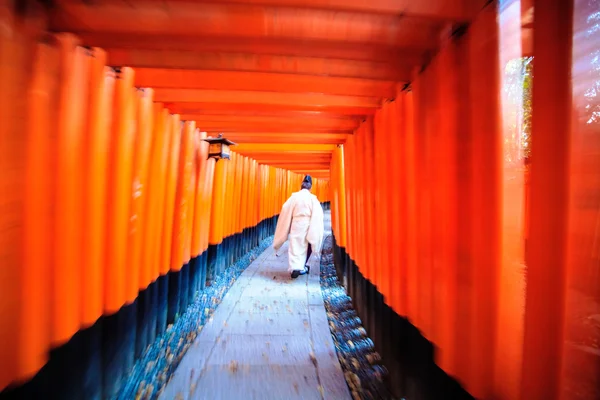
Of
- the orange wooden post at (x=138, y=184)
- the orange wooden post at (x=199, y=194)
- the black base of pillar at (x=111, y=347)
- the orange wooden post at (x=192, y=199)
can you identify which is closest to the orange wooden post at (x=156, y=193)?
the orange wooden post at (x=138, y=184)

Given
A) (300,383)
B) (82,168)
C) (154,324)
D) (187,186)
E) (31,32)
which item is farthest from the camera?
(187,186)

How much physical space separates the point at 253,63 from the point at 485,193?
158 centimetres

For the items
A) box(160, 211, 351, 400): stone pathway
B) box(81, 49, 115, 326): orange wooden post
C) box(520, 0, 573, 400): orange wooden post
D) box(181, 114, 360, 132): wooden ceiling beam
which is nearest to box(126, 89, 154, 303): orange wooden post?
box(81, 49, 115, 326): orange wooden post

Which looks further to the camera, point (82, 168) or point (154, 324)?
point (154, 324)

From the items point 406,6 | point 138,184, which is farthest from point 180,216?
point 406,6

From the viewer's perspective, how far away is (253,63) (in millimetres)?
1867

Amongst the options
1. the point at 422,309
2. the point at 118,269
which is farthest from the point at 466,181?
the point at 118,269

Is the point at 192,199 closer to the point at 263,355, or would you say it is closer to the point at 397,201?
the point at 263,355

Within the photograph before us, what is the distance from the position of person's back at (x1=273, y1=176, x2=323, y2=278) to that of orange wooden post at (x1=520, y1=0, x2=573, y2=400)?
197 inches

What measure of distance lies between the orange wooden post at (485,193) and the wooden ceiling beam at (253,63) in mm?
716

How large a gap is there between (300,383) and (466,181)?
220 centimetres

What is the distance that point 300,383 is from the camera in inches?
97.0

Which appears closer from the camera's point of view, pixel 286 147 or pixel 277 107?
pixel 277 107

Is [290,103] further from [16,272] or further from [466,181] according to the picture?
[16,272]
